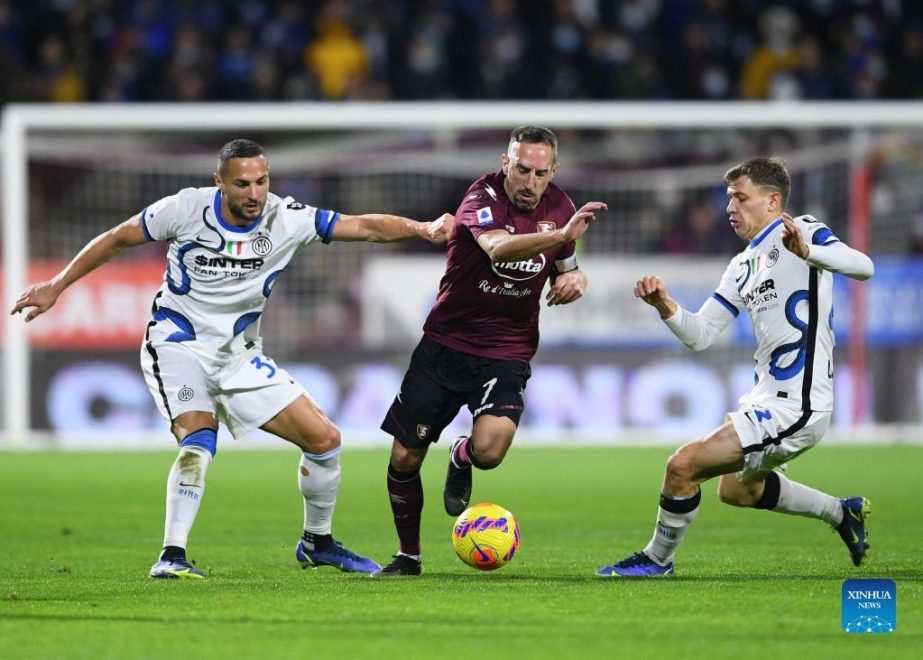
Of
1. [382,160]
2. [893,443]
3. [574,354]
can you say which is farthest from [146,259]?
[893,443]

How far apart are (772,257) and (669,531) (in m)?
1.50

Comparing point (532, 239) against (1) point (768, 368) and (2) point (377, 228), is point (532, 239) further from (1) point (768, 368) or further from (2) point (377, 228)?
(1) point (768, 368)

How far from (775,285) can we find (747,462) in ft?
3.01

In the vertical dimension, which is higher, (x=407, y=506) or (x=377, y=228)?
(x=377, y=228)

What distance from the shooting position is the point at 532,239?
7.44 m

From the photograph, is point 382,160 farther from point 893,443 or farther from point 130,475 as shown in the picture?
point 893,443

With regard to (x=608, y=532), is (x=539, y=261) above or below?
above

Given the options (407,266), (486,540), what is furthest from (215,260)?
(407,266)

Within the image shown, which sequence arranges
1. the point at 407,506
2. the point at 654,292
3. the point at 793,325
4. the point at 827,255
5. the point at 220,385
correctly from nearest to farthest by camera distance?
Result: the point at 827,255
the point at 654,292
the point at 793,325
the point at 407,506
the point at 220,385

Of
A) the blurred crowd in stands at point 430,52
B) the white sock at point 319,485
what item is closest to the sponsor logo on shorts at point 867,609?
the white sock at point 319,485

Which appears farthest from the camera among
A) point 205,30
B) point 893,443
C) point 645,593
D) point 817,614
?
point 205,30

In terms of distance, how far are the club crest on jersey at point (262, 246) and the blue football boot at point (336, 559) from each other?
1582 millimetres

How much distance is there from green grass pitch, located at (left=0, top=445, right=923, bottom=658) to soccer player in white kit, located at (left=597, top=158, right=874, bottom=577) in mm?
294

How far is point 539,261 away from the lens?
26.4ft
